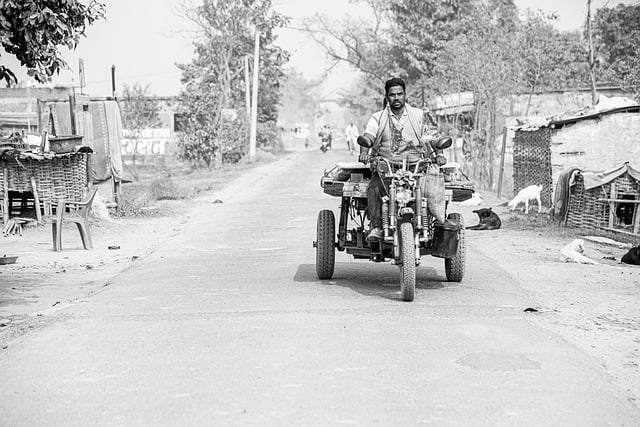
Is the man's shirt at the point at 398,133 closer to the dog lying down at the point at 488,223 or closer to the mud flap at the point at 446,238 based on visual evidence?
the mud flap at the point at 446,238

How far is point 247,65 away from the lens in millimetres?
59375

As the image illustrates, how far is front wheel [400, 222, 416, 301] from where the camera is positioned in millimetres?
8703

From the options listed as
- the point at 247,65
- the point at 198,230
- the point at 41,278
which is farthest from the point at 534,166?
the point at 247,65

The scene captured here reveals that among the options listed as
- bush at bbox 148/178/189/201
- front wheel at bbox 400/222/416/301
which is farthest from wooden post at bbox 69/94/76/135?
front wheel at bbox 400/222/416/301

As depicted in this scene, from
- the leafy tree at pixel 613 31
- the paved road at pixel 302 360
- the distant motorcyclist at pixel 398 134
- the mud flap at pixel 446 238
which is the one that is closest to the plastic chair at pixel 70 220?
the paved road at pixel 302 360

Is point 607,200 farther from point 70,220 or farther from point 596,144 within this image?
point 70,220

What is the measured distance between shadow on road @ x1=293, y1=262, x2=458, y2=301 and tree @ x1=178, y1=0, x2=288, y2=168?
3256cm

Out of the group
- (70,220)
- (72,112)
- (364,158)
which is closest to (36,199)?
(72,112)

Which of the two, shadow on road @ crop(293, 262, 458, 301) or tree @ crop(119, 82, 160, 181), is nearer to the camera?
shadow on road @ crop(293, 262, 458, 301)

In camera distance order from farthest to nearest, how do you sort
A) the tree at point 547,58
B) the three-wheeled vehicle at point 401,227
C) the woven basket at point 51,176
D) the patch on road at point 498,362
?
the tree at point 547,58, the woven basket at point 51,176, the three-wheeled vehicle at point 401,227, the patch on road at point 498,362

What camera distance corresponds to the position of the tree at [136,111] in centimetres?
4284

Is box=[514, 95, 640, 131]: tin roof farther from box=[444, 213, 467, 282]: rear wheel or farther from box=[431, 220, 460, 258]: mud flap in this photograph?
box=[431, 220, 460, 258]: mud flap

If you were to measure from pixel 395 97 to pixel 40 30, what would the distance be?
145 inches

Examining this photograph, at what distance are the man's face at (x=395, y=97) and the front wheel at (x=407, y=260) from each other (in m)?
1.49
